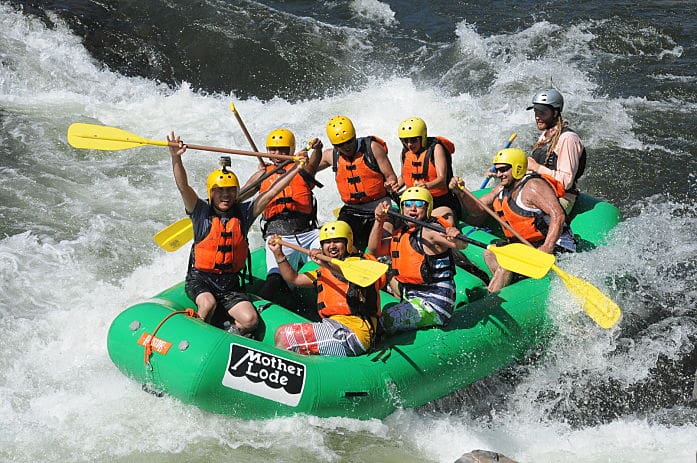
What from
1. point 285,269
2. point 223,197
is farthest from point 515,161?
point 223,197

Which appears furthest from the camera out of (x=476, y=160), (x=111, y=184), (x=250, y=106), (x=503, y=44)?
(x=503, y=44)

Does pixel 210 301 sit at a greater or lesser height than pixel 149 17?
lesser

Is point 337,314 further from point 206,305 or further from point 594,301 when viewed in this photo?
point 594,301

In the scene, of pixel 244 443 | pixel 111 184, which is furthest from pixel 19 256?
pixel 244 443

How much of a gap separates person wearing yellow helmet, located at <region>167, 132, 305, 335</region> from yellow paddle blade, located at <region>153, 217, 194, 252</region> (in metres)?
0.35

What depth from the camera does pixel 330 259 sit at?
5348 mm

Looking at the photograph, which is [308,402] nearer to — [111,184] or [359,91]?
[111,184]

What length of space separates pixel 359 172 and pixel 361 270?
1.46 meters

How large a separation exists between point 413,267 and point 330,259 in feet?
2.10

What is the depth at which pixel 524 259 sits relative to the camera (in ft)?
18.7

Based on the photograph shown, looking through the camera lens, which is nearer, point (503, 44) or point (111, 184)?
point (111, 184)

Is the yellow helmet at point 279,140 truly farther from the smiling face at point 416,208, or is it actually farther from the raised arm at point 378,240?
the smiling face at point 416,208

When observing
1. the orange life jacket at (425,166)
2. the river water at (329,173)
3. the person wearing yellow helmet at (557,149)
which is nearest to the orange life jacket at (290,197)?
the orange life jacket at (425,166)

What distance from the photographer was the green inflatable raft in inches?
201
